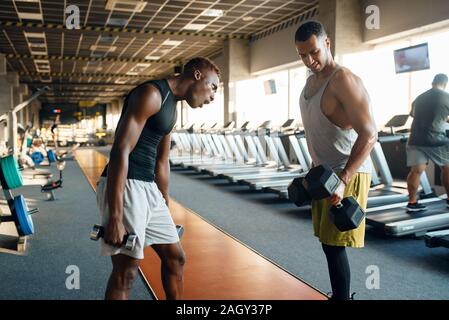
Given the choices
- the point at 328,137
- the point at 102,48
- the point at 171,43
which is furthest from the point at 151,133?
the point at 102,48

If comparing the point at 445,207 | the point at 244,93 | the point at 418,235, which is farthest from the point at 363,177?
the point at 244,93

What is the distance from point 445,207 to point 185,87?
4060 mm

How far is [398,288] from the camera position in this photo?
2.85 m

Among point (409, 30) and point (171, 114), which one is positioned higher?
point (409, 30)

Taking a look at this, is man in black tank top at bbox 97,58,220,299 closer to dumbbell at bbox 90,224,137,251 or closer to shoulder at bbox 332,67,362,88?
dumbbell at bbox 90,224,137,251

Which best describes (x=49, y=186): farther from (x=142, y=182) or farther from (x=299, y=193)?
(x=299, y=193)

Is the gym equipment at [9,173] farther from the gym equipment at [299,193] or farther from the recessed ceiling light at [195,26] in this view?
the recessed ceiling light at [195,26]

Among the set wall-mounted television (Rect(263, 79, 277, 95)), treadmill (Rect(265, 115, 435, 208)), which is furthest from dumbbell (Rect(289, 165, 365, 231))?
wall-mounted television (Rect(263, 79, 277, 95))

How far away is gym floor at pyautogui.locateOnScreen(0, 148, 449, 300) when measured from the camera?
2.83 metres

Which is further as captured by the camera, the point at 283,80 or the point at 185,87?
the point at 283,80

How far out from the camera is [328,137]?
6.69 feet

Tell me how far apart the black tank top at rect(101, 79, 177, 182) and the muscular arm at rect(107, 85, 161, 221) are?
0.07 meters
